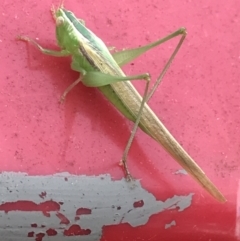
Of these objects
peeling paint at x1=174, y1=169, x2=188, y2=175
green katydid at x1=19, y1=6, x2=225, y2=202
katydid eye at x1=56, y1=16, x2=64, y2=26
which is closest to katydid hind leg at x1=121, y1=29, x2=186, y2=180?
green katydid at x1=19, y1=6, x2=225, y2=202

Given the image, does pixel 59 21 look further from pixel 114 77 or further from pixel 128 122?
pixel 128 122

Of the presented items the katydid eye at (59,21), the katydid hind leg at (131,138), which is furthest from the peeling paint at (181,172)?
the katydid eye at (59,21)

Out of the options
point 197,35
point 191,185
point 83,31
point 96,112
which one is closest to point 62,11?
point 83,31

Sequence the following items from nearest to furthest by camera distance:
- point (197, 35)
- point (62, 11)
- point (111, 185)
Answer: point (111, 185), point (62, 11), point (197, 35)

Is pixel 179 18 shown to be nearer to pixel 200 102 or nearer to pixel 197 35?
pixel 197 35

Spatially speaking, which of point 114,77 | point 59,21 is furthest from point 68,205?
point 59,21

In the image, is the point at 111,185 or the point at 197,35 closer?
the point at 111,185
